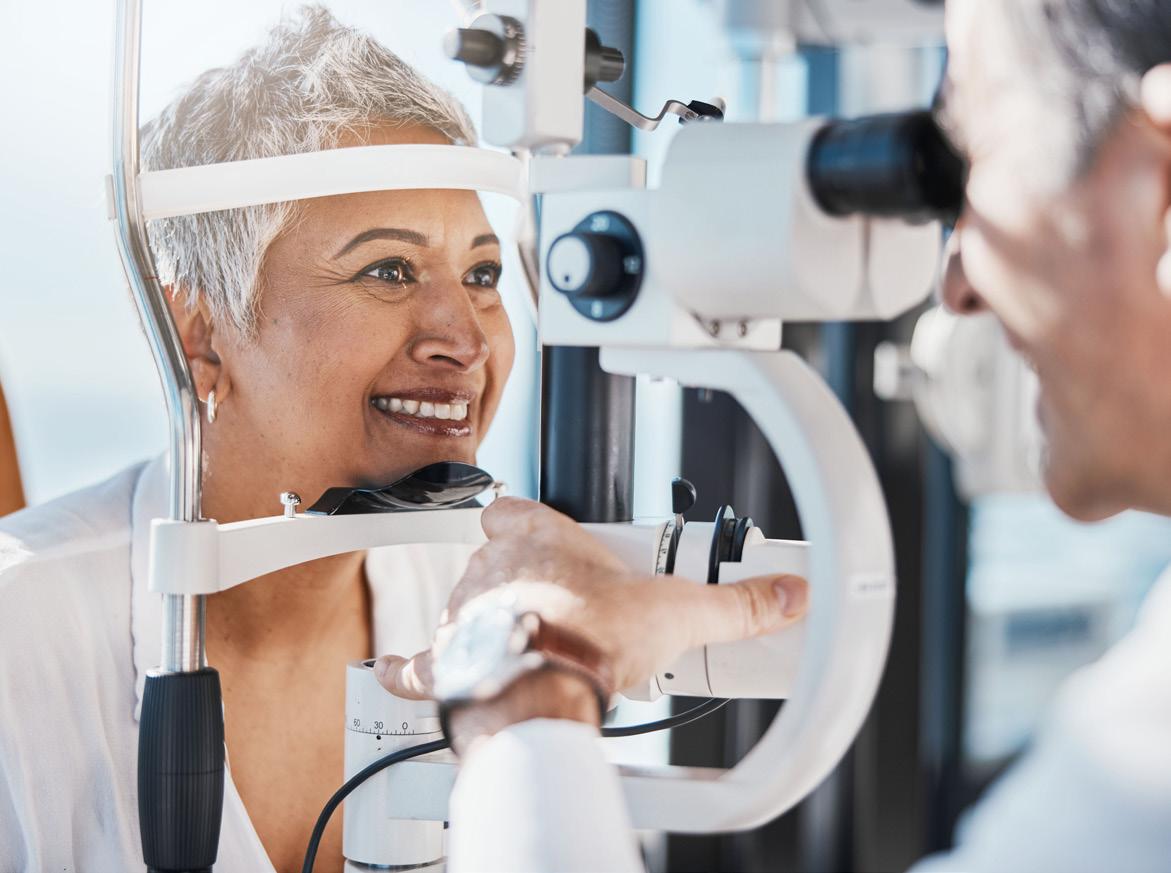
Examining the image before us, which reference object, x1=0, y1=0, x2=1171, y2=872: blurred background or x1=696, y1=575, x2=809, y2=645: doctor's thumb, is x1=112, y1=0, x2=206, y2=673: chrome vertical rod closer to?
x1=0, y1=0, x2=1171, y2=872: blurred background

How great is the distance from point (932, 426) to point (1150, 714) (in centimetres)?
245

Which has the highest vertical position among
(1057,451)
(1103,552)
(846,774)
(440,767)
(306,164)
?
(306,164)

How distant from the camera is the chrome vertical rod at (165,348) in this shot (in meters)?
0.94

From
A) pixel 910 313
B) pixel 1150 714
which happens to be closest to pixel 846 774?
pixel 910 313

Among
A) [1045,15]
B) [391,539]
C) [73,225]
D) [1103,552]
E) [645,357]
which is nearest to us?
[1045,15]

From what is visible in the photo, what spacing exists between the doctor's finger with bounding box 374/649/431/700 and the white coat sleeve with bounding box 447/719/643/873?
21cm

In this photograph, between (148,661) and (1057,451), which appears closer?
(1057,451)

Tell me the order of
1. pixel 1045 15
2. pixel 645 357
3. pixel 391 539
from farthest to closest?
pixel 391 539, pixel 645 357, pixel 1045 15

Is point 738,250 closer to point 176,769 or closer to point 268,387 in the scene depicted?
point 176,769

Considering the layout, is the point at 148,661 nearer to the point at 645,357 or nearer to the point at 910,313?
the point at 645,357

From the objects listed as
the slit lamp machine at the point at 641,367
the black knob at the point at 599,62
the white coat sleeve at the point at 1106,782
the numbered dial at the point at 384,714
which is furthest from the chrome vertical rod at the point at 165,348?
the white coat sleeve at the point at 1106,782

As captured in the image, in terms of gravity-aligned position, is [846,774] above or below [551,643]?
below

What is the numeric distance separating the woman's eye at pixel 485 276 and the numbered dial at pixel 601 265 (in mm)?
510

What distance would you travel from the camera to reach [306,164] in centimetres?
105
